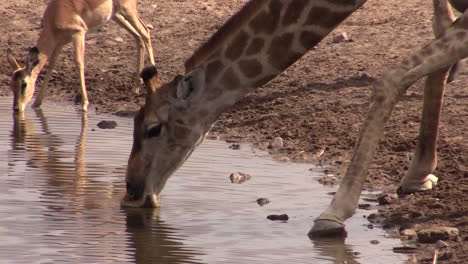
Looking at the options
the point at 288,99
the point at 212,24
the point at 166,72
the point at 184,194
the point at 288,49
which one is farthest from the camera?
the point at 212,24

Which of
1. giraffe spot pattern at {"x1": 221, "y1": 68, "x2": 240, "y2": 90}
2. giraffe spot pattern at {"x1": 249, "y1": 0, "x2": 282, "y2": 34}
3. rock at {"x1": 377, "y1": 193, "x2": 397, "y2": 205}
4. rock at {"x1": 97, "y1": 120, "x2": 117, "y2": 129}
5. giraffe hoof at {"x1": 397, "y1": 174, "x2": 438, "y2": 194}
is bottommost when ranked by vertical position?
rock at {"x1": 377, "y1": 193, "x2": 397, "y2": 205}

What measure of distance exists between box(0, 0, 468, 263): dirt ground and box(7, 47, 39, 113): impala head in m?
0.29

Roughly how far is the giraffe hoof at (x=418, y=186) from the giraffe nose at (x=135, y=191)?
1.68 metres

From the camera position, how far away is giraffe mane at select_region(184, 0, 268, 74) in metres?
7.76

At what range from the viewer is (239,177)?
8.88 metres

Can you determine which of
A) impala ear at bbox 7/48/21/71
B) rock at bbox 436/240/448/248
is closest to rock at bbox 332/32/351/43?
impala ear at bbox 7/48/21/71

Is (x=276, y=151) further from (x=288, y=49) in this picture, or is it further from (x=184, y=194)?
(x=288, y=49)

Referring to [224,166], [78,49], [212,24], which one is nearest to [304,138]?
[224,166]

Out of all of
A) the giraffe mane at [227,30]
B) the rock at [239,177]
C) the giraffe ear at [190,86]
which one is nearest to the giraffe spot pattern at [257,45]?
the giraffe mane at [227,30]

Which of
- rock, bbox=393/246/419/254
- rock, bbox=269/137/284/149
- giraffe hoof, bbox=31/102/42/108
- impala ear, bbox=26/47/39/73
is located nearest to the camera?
rock, bbox=393/246/419/254

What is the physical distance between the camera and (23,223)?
7516mm

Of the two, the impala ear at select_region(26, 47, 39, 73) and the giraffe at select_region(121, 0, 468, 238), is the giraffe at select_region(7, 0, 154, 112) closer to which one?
the impala ear at select_region(26, 47, 39, 73)

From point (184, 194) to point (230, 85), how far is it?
0.95 meters

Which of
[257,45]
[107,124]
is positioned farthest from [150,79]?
[107,124]
